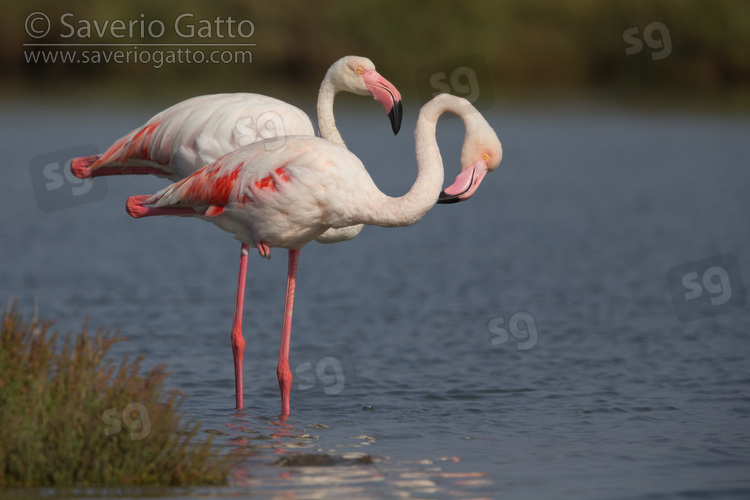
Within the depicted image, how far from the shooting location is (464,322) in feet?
39.1

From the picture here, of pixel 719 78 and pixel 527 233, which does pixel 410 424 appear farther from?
pixel 719 78

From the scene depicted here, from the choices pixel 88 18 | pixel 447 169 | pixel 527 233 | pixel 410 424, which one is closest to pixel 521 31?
pixel 88 18

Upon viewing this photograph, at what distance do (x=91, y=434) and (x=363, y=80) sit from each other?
3507 millimetres

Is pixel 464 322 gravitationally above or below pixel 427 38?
below

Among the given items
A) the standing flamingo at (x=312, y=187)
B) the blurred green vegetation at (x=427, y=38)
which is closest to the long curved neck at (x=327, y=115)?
the standing flamingo at (x=312, y=187)

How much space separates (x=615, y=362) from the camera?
400 inches

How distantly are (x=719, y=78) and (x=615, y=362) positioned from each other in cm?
2807

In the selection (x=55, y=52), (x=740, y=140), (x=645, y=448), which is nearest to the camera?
(x=645, y=448)
